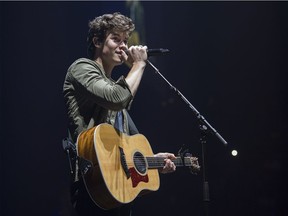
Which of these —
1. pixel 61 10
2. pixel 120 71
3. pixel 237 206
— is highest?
pixel 61 10

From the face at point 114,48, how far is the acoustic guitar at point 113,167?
36cm

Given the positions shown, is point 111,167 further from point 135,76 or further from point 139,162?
point 135,76

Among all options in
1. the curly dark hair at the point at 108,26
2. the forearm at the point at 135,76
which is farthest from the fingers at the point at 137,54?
the curly dark hair at the point at 108,26

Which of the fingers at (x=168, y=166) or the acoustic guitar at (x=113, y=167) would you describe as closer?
the acoustic guitar at (x=113, y=167)

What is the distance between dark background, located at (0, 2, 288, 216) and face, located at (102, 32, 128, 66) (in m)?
1.32

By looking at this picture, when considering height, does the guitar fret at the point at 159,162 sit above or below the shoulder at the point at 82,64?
below

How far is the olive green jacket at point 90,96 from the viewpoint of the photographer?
5.61ft

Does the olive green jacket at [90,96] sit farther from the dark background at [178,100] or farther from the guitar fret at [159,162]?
the dark background at [178,100]

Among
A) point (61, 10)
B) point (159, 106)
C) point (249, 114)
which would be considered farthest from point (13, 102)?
point (249, 114)

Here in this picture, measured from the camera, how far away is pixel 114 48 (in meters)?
1.97

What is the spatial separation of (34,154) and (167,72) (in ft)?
4.28

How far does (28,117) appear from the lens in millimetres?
3119

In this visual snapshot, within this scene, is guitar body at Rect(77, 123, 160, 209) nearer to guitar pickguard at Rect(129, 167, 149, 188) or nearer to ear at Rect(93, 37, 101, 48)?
guitar pickguard at Rect(129, 167, 149, 188)

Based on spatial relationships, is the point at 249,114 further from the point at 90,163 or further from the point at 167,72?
the point at 90,163
